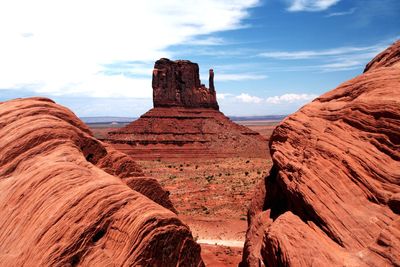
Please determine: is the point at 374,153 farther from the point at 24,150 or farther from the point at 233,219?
the point at 233,219

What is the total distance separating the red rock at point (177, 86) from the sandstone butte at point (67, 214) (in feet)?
343

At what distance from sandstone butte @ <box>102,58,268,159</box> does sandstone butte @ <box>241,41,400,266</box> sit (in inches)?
3083

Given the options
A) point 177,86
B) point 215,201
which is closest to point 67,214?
point 215,201

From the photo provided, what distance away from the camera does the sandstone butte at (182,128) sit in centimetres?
9530

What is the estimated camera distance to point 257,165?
74.9 metres

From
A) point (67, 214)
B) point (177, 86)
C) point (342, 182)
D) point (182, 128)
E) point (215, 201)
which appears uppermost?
point (177, 86)

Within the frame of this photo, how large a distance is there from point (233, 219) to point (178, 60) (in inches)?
3638

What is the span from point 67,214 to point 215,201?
31.6 meters

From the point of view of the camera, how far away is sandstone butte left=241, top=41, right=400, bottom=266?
948 centimetres

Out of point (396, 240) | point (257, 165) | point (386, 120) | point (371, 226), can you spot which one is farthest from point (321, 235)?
point (257, 165)

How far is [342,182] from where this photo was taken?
434 inches

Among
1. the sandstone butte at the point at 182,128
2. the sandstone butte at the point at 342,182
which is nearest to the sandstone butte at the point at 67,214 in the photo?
the sandstone butte at the point at 342,182

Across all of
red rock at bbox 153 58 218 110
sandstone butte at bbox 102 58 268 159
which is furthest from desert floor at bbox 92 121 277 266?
red rock at bbox 153 58 218 110

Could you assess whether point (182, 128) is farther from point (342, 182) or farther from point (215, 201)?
point (342, 182)
